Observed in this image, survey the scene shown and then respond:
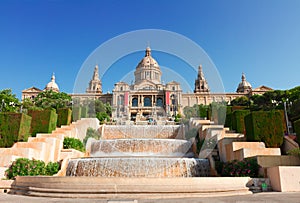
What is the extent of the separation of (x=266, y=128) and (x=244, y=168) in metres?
3.84

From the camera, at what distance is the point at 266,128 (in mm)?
11188

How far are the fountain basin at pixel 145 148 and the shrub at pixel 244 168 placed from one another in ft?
16.0

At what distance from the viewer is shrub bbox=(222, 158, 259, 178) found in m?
8.12

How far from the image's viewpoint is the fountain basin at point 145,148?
1360 centimetres

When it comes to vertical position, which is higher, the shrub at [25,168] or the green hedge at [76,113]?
the green hedge at [76,113]

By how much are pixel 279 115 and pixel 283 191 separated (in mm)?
6053

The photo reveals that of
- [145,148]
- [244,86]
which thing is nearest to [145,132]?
[145,148]

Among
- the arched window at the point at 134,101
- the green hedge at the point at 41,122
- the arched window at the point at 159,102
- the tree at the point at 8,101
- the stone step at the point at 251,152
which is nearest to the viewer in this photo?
the stone step at the point at 251,152

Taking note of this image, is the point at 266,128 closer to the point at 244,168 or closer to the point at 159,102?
the point at 244,168

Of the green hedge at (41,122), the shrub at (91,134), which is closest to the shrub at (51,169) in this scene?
the green hedge at (41,122)

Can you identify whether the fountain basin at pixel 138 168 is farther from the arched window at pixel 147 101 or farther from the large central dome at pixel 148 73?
the large central dome at pixel 148 73

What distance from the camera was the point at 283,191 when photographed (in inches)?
251

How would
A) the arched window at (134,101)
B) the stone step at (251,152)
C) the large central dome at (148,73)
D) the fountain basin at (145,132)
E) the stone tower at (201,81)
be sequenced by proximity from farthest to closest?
the large central dome at (148,73), the arched window at (134,101), the fountain basin at (145,132), the stone tower at (201,81), the stone step at (251,152)

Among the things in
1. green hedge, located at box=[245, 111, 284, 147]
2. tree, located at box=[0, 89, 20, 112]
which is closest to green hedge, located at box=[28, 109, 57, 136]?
green hedge, located at box=[245, 111, 284, 147]
